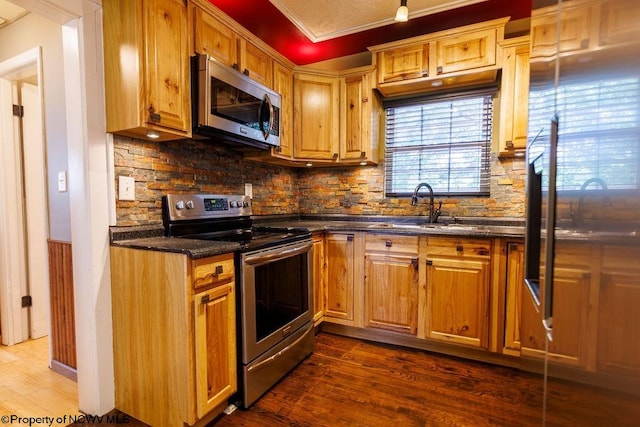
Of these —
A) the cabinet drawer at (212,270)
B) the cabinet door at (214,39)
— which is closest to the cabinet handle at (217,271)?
the cabinet drawer at (212,270)

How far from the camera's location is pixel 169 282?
1.46m

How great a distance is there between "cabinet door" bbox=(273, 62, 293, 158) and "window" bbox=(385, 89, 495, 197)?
95 centimetres

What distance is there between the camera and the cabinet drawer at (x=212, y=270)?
4.73 ft

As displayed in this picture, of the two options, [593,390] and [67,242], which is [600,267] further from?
[67,242]

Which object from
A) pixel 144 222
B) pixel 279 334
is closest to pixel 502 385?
pixel 279 334

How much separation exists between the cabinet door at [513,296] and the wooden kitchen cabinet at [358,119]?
4.59ft

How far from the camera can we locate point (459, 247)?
221 centimetres

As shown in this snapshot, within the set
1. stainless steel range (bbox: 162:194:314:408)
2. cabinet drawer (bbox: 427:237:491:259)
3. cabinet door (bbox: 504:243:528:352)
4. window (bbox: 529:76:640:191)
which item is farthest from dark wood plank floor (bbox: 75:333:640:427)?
window (bbox: 529:76:640:191)

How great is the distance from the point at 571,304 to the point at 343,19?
8.55 feet

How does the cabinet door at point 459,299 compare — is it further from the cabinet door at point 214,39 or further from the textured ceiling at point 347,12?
the cabinet door at point 214,39

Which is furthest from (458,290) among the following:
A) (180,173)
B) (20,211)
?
(20,211)

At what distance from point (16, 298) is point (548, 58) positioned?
3.50 m

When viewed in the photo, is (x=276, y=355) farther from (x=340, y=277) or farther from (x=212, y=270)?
(x=340, y=277)

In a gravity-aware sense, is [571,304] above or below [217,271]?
above
